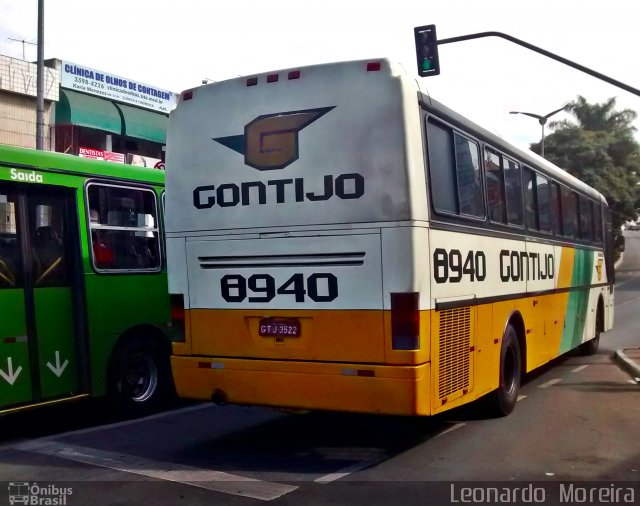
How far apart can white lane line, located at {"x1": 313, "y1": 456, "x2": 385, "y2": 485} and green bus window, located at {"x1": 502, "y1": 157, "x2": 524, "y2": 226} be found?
3.35 m

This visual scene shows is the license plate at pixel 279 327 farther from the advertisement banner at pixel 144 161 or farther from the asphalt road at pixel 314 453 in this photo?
the advertisement banner at pixel 144 161

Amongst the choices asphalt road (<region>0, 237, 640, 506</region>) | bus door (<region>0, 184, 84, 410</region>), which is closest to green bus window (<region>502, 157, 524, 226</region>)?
asphalt road (<region>0, 237, 640, 506</region>)

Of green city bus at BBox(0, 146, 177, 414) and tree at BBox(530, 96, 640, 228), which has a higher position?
tree at BBox(530, 96, 640, 228)

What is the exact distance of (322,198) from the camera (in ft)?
21.2

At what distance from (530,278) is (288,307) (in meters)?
3.93

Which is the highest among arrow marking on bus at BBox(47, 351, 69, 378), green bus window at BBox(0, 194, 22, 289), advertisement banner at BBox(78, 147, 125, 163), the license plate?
advertisement banner at BBox(78, 147, 125, 163)

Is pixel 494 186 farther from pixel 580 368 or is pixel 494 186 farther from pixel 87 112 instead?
pixel 87 112

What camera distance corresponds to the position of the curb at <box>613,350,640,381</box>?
1151 centimetres

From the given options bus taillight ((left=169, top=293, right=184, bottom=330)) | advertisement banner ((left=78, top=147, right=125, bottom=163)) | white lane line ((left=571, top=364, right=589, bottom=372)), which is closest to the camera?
bus taillight ((left=169, top=293, right=184, bottom=330))

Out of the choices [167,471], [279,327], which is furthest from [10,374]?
[279,327]

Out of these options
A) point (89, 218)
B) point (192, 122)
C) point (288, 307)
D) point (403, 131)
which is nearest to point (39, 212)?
point (89, 218)

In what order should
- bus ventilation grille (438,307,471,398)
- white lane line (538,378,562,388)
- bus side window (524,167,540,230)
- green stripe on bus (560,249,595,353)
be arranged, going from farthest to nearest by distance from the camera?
green stripe on bus (560,249,595,353) < white lane line (538,378,562,388) < bus side window (524,167,540,230) < bus ventilation grille (438,307,471,398)

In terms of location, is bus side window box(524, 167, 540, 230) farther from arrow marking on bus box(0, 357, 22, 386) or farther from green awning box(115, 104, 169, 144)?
green awning box(115, 104, 169, 144)

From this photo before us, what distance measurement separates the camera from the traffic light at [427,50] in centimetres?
1647
